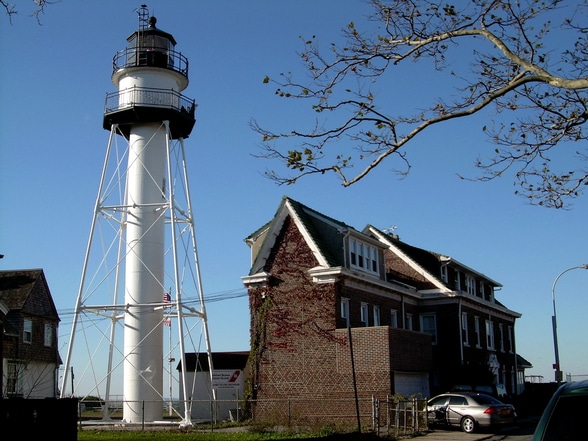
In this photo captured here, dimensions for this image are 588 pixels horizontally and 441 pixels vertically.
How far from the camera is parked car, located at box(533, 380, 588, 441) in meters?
5.80

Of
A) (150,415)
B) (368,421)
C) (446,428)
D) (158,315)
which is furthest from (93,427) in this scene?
(446,428)

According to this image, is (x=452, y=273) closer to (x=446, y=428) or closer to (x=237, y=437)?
(x=446, y=428)

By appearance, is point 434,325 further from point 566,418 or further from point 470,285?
point 566,418

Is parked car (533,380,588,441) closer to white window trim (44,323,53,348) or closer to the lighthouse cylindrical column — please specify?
the lighthouse cylindrical column

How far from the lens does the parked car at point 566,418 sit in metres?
5.80

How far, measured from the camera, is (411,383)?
111 ft

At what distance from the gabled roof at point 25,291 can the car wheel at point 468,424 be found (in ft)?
87.7

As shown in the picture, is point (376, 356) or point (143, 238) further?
point (143, 238)

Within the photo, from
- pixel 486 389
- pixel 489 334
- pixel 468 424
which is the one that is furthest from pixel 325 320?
pixel 489 334

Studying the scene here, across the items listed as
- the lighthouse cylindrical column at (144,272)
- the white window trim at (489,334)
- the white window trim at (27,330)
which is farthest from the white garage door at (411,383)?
the white window trim at (27,330)

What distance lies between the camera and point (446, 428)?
94.9 feet

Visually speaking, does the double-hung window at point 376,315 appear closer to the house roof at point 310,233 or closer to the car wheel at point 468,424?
the house roof at point 310,233

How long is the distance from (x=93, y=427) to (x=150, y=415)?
94.1 inches

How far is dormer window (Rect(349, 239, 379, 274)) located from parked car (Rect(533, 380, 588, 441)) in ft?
96.0
